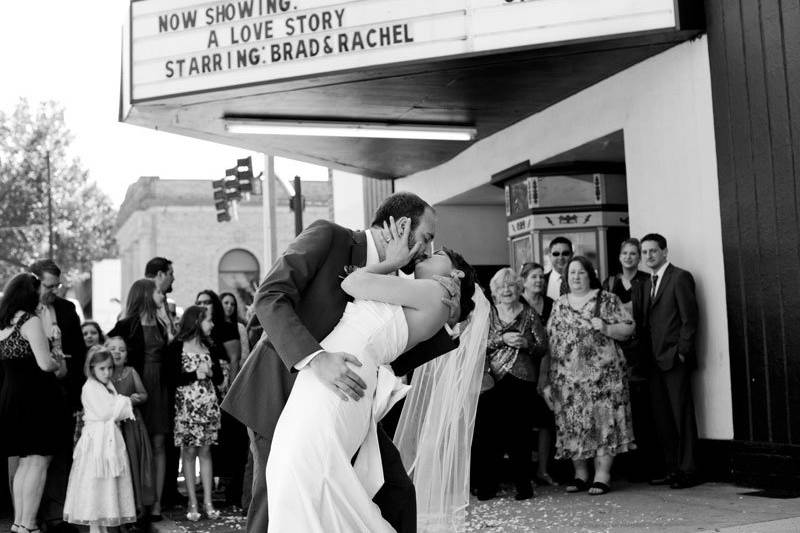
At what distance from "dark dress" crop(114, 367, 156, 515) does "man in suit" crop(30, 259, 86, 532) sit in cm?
51

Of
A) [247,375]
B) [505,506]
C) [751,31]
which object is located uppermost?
[751,31]

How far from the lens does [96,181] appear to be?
39562 mm

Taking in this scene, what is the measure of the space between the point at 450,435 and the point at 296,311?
222 centimetres

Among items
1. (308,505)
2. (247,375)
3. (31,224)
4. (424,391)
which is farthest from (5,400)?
(31,224)

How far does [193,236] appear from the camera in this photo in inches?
Answer: 1738

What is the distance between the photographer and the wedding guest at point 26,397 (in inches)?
338

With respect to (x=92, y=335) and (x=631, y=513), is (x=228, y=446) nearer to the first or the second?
(x=92, y=335)

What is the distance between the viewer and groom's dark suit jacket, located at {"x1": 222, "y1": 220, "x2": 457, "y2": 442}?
452 cm

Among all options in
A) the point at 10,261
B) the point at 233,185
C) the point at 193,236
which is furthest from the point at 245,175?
the point at 193,236

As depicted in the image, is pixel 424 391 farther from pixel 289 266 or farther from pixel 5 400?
pixel 5 400

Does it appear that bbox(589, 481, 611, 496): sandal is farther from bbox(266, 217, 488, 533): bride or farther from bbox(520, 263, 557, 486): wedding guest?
bbox(266, 217, 488, 533): bride

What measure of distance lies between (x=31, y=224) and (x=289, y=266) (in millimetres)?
35043

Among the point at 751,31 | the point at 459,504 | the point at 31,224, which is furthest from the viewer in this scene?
the point at 31,224

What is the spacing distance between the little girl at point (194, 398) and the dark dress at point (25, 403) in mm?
1091
